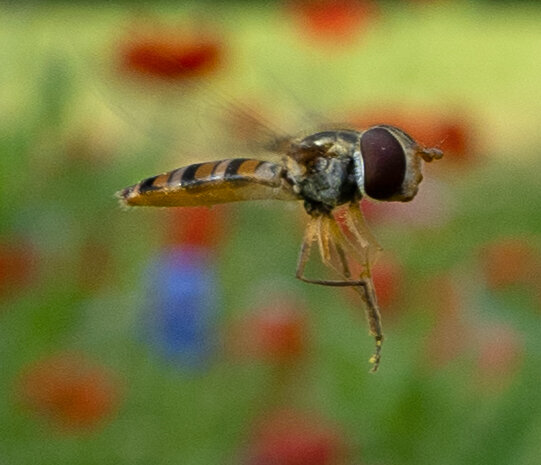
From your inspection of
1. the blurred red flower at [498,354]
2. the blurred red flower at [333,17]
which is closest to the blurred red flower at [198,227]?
the blurred red flower at [498,354]

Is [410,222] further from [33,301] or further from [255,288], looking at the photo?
[33,301]

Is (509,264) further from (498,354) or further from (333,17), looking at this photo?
(333,17)

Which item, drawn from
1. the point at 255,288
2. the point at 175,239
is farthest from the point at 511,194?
the point at 175,239

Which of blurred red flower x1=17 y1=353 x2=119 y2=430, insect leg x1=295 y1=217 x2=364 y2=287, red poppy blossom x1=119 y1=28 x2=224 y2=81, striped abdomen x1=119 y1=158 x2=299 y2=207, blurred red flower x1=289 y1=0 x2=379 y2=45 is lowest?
blurred red flower x1=17 y1=353 x2=119 y2=430

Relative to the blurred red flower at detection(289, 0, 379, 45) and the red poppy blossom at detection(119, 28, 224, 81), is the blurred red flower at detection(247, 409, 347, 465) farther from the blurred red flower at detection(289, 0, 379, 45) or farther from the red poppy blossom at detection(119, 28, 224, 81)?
the blurred red flower at detection(289, 0, 379, 45)

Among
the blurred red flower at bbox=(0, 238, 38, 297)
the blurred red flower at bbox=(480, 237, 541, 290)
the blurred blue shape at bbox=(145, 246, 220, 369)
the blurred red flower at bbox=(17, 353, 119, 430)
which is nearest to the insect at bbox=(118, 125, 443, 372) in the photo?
the blurred red flower at bbox=(17, 353, 119, 430)

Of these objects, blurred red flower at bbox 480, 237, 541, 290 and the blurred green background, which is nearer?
the blurred green background

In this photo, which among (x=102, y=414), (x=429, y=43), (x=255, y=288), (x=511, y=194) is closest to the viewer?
(x=102, y=414)
